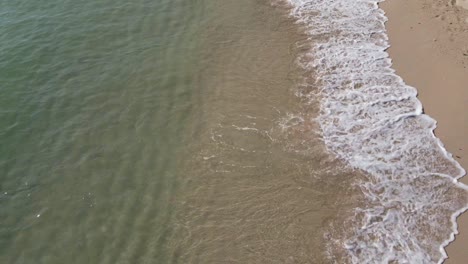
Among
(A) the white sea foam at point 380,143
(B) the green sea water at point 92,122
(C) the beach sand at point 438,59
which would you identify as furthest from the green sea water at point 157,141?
(C) the beach sand at point 438,59

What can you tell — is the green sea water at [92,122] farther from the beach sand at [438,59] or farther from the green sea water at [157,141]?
the beach sand at [438,59]

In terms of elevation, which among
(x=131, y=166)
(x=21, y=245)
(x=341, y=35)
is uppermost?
(x=341, y=35)

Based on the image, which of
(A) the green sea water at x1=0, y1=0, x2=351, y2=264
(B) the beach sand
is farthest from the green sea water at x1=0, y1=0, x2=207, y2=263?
(B) the beach sand

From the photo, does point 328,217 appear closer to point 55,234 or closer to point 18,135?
point 55,234

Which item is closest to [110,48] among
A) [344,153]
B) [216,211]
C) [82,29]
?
[82,29]

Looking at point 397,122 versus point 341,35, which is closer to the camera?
point 397,122

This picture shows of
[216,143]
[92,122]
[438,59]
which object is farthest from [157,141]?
[438,59]
